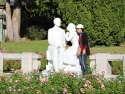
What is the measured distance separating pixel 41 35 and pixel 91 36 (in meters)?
8.13

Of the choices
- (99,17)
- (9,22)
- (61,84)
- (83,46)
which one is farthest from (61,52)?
(9,22)

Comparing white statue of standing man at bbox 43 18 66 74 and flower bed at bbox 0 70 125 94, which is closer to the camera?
flower bed at bbox 0 70 125 94

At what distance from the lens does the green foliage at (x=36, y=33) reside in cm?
3656

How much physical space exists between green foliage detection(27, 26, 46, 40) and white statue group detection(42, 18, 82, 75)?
80.1ft

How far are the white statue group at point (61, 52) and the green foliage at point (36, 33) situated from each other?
80.1 ft

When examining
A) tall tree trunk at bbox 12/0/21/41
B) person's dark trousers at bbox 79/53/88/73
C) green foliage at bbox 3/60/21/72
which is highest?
tall tree trunk at bbox 12/0/21/41

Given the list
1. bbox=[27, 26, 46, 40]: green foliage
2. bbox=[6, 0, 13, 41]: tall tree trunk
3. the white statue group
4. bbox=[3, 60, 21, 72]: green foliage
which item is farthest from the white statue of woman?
bbox=[27, 26, 46, 40]: green foliage

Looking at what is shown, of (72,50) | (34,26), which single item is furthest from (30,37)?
(72,50)

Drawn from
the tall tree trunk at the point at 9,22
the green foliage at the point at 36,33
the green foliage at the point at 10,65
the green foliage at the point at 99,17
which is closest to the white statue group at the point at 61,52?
the green foliage at the point at 10,65

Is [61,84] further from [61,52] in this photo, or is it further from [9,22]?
[9,22]

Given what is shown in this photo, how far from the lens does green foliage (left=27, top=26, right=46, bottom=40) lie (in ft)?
120

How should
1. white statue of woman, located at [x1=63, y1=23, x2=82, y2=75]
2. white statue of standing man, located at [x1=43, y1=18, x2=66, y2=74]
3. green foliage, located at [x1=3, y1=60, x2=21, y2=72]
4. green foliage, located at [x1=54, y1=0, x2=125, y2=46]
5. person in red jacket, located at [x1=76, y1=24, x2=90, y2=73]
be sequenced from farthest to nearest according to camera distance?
green foliage, located at [x1=54, y1=0, x2=125, y2=46] → green foliage, located at [x1=3, y1=60, x2=21, y2=72] → person in red jacket, located at [x1=76, y1=24, x2=90, y2=73] → white statue of woman, located at [x1=63, y1=23, x2=82, y2=75] → white statue of standing man, located at [x1=43, y1=18, x2=66, y2=74]

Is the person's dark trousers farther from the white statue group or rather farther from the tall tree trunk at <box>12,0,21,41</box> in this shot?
the tall tree trunk at <box>12,0,21,41</box>

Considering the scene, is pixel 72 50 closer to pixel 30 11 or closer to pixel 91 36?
pixel 91 36
